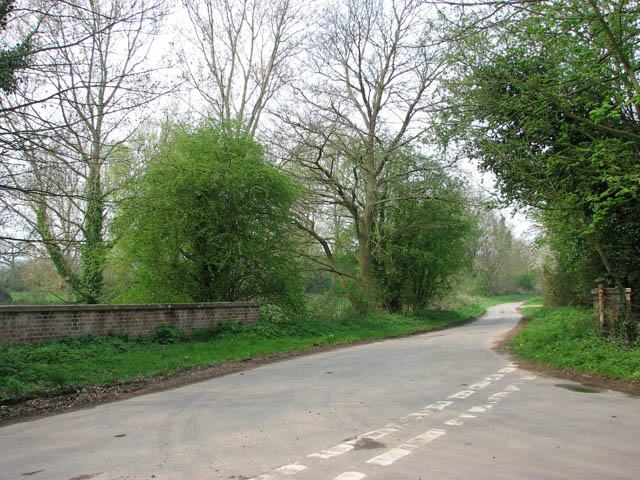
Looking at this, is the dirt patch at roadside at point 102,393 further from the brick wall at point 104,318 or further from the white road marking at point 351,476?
the white road marking at point 351,476

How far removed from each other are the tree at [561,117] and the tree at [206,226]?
7220mm

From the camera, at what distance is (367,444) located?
480cm

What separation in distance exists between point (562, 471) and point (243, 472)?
2.79m

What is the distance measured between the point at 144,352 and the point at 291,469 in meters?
8.03

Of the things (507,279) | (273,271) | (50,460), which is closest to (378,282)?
(273,271)

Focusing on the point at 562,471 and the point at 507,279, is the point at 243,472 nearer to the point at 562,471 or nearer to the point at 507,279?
the point at 562,471

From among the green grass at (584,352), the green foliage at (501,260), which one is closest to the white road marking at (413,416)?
the green grass at (584,352)

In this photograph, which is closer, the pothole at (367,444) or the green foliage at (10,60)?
the pothole at (367,444)

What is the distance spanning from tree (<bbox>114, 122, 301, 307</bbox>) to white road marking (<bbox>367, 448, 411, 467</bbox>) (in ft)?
36.1

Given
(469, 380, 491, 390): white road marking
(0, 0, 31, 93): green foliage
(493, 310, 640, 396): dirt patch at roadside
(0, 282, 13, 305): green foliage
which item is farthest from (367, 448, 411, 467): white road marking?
(0, 282, 13, 305): green foliage

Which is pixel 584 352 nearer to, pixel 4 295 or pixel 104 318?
pixel 104 318

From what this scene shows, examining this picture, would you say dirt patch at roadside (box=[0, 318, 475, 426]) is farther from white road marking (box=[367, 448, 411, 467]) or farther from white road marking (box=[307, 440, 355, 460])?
white road marking (box=[367, 448, 411, 467])

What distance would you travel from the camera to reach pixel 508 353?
1320cm

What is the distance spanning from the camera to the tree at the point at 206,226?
14695 millimetres
